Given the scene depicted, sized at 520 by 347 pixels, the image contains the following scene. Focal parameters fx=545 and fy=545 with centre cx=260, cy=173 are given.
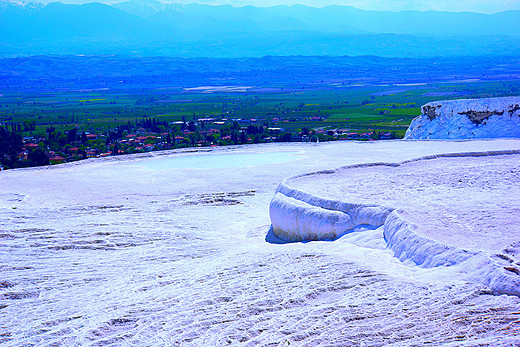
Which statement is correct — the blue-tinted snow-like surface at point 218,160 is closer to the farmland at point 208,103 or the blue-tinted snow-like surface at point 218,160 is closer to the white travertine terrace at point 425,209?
the white travertine terrace at point 425,209

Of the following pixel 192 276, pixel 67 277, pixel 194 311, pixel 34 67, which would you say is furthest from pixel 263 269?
pixel 34 67

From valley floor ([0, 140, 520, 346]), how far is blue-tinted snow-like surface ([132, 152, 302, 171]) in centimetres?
494

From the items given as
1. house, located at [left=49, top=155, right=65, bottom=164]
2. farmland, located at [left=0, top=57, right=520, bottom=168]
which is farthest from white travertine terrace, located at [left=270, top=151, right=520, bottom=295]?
farmland, located at [left=0, top=57, right=520, bottom=168]

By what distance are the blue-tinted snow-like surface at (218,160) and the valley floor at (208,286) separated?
4.94m

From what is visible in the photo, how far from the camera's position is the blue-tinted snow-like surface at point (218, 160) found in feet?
57.2

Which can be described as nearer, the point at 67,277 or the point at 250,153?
the point at 67,277

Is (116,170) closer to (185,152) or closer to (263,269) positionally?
(185,152)

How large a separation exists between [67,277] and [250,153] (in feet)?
43.1

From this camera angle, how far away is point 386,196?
9164 mm

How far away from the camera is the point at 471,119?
21.7 metres

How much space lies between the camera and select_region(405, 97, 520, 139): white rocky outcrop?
2061cm

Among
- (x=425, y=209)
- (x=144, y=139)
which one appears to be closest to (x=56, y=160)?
(x=144, y=139)

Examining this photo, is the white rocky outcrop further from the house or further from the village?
the house

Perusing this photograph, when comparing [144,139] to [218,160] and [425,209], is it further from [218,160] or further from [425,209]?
[425,209]
